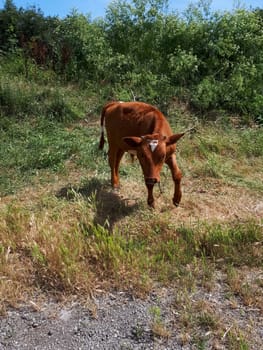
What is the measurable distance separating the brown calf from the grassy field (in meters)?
0.39

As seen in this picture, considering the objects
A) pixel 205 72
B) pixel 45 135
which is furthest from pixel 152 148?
pixel 205 72

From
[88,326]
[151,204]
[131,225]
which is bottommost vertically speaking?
[88,326]

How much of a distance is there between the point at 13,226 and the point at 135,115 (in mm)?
1806

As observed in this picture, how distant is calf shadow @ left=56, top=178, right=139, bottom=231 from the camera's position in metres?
4.97

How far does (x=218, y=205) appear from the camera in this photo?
5270 millimetres

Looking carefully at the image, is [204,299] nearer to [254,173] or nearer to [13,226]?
[13,226]

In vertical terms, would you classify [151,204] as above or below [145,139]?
below

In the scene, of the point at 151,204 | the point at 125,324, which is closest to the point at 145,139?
the point at 151,204

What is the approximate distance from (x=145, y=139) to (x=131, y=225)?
88 cm

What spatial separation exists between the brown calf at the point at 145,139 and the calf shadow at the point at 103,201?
201mm

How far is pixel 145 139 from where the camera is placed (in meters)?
4.55

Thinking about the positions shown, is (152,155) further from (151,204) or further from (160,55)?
(160,55)

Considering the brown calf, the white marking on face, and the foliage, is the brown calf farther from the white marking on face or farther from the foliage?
the foliage

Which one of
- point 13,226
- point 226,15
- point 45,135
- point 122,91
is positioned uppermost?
point 226,15
